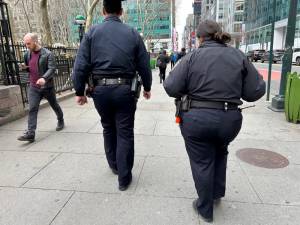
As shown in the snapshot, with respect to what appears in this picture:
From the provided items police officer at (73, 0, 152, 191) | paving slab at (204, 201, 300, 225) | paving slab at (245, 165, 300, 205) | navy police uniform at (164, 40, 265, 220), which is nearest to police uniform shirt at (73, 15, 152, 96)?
police officer at (73, 0, 152, 191)

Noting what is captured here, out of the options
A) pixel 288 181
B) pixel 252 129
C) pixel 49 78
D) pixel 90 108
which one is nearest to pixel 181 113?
pixel 288 181

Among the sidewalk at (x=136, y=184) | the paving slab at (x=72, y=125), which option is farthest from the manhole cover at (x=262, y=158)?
the paving slab at (x=72, y=125)

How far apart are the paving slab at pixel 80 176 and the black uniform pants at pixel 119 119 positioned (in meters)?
0.31

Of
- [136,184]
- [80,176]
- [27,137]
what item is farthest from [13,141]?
[136,184]

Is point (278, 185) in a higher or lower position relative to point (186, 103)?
lower

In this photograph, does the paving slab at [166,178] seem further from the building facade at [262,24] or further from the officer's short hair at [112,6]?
the building facade at [262,24]

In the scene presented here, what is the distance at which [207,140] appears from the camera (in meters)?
2.45

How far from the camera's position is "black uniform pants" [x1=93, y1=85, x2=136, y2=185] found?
2.98m

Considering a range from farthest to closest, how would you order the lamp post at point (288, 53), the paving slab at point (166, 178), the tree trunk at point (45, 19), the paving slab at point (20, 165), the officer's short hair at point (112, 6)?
the tree trunk at point (45, 19), the lamp post at point (288, 53), the paving slab at point (20, 165), the paving slab at point (166, 178), the officer's short hair at point (112, 6)

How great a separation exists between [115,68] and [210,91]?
44.1 inches

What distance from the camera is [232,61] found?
229 cm

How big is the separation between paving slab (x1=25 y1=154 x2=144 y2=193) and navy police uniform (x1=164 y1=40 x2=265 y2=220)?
1.17m

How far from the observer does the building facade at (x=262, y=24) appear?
51688 mm

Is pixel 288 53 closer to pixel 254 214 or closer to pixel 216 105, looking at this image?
pixel 254 214
